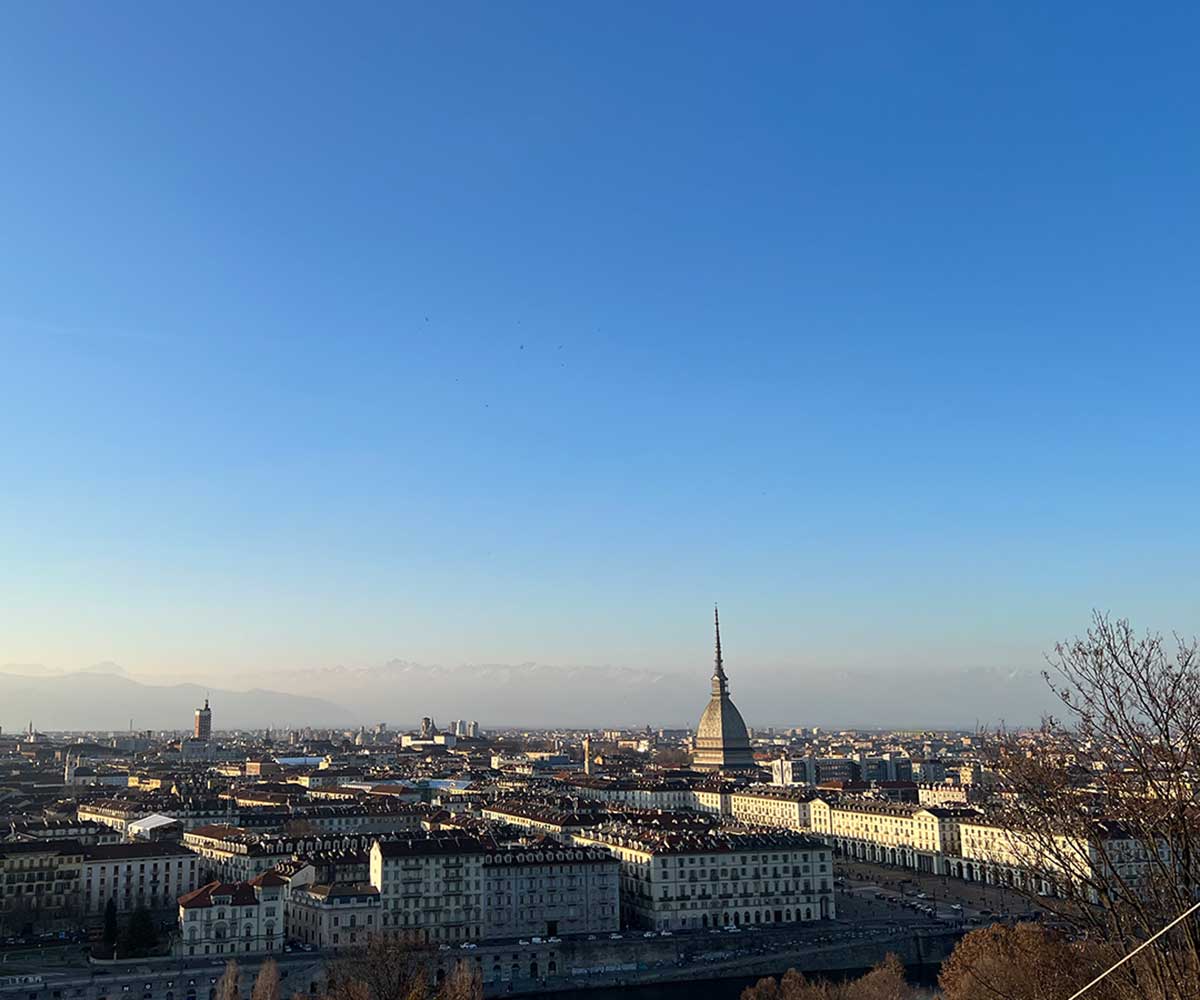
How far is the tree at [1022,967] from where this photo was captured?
18.8 m

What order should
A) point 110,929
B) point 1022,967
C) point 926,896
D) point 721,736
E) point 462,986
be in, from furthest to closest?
point 721,736 → point 926,896 → point 110,929 → point 462,986 → point 1022,967

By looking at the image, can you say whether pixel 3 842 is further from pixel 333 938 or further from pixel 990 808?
pixel 990 808

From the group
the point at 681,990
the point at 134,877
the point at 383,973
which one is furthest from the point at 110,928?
the point at 681,990

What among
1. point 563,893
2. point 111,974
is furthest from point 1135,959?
point 563,893

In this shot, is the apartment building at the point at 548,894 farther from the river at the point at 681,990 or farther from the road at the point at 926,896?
the road at the point at 926,896

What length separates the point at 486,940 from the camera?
58.2 metres

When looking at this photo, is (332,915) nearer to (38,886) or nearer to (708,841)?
(38,886)

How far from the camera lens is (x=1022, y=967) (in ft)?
106

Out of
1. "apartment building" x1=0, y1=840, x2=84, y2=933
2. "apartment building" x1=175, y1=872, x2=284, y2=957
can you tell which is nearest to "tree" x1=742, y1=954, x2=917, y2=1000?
"apartment building" x1=175, y1=872, x2=284, y2=957

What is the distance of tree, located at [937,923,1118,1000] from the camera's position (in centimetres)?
1878

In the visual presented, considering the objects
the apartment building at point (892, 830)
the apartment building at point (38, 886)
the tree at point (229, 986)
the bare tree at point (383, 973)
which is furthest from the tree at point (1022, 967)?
the apartment building at point (38, 886)

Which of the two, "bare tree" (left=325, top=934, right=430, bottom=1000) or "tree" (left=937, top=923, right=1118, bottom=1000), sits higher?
"tree" (left=937, top=923, right=1118, bottom=1000)

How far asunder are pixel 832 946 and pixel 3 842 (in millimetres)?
45261

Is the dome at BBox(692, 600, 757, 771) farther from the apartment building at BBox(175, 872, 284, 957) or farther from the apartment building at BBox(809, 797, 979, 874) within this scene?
the apartment building at BBox(175, 872, 284, 957)
